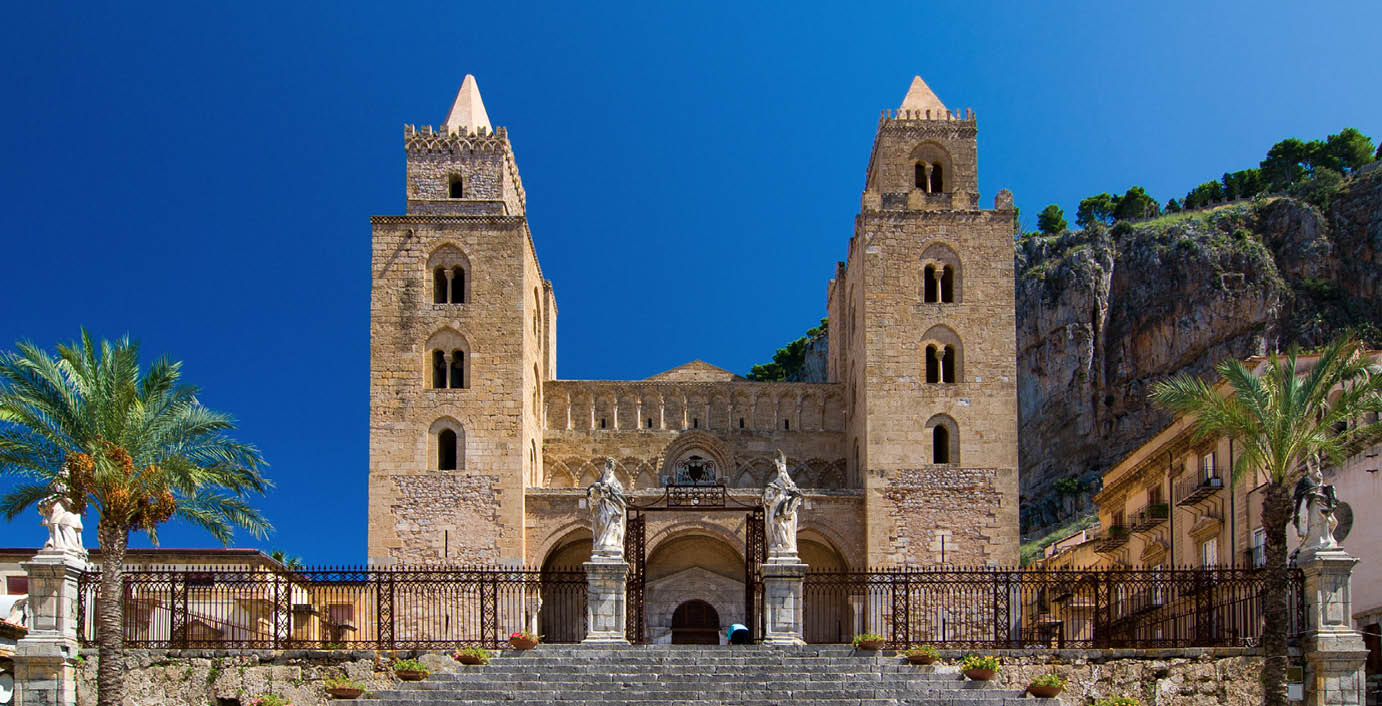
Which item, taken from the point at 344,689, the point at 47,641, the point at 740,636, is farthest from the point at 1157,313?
the point at 47,641

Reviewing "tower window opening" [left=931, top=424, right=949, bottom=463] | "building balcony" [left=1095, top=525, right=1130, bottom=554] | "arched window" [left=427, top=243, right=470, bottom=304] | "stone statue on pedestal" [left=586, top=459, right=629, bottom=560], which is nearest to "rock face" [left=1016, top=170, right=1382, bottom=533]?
"building balcony" [left=1095, top=525, right=1130, bottom=554]

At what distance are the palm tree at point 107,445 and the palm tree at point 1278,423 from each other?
16.3 metres

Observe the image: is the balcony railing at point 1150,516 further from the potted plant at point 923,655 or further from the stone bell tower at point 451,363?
the stone bell tower at point 451,363

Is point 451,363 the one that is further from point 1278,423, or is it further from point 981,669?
point 1278,423

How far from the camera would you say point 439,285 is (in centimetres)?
4209

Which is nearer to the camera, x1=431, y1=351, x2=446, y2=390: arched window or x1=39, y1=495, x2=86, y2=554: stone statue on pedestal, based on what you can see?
x1=39, y1=495, x2=86, y2=554: stone statue on pedestal

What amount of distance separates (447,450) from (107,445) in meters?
18.6

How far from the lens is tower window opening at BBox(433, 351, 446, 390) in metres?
41.3

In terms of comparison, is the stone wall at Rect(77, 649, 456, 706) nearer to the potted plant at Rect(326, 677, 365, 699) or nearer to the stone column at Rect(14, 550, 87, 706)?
Answer: the potted plant at Rect(326, 677, 365, 699)

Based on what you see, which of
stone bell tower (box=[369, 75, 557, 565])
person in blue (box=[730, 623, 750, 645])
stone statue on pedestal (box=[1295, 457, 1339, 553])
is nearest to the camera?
stone statue on pedestal (box=[1295, 457, 1339, 553])

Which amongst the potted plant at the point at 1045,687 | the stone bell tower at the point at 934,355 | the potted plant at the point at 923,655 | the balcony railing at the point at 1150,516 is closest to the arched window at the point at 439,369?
the stone bell tower at the point at 934,355

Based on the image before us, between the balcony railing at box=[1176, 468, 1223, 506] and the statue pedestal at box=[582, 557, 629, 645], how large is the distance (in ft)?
49.1

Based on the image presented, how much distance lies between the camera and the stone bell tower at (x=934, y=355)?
40.3 metres

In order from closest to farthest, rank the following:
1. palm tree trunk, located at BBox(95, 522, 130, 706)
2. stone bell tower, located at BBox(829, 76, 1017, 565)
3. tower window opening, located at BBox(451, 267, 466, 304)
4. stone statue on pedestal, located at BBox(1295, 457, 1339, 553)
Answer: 1. palm tree trunk, located at BBox(95, 522, 130, 706)
2. stone statue on pedestal, located at BBox(1295, 457, 1339, 553)
3. stone bell tower, located at BBox(829, 76, 1017, 565)
4. tower window opening, located at BBox(451, 267, 466, 304)
